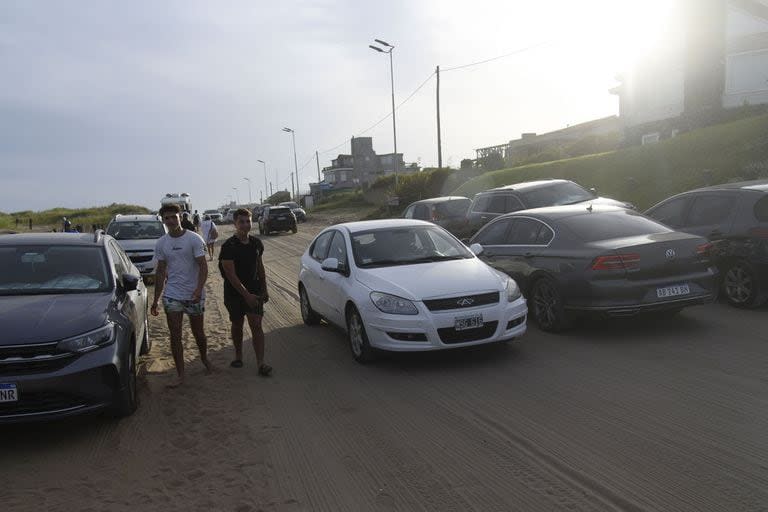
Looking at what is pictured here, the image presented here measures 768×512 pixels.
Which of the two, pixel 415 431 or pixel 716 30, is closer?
pixel 415 431

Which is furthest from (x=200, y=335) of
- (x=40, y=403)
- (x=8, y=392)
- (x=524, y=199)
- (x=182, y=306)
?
(x=524, y=199)

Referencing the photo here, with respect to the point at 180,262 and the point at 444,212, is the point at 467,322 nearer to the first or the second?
the point at 180,262

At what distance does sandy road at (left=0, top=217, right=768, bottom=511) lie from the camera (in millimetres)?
4168

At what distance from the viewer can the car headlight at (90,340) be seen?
5.36 metres

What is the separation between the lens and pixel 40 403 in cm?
524

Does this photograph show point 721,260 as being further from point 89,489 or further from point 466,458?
point 89,489

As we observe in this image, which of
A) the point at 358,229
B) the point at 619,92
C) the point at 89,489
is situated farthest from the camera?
the point at 619,92

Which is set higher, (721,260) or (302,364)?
(721,260)

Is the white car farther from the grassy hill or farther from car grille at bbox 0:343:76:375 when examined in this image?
the grassy hill

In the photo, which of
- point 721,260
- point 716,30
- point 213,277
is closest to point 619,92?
point 716,30

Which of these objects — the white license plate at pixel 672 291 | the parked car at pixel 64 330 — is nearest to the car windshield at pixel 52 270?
the parked car at pixel 64 330

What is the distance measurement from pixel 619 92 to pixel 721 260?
101ft

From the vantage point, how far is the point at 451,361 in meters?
7.43

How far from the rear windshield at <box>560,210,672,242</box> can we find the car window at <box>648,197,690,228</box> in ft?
5.36
